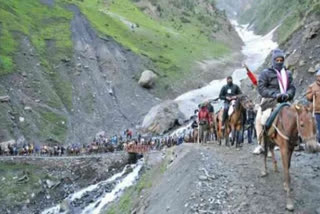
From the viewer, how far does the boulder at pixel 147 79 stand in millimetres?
68750

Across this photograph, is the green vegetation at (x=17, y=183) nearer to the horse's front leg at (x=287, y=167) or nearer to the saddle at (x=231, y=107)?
the saddle at (x=231, y=107)

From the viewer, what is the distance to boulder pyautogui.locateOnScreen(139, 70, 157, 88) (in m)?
68.8

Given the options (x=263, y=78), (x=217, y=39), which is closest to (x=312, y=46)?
(x=263, y=78)

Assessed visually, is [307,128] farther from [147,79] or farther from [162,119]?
[147,79]

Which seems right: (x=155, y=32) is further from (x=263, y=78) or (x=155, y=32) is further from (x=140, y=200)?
(x=263, y=78)

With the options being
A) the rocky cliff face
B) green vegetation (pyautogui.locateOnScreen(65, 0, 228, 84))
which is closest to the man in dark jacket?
the rocky cliff face

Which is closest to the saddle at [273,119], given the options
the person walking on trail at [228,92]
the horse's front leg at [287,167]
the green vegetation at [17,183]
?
the horse's front leg at [287,167]

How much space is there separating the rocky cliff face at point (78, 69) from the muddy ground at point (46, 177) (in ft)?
21.8

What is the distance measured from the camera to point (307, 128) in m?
11.1

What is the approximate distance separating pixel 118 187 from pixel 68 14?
47336 millimetres

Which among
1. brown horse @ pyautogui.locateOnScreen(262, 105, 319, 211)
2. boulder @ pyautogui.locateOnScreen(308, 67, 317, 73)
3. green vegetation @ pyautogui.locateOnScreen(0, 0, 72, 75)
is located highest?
green vegetation @ pyautogui.locateOnScreen(0, 0, 72, 75)

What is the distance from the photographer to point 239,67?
91312 mm

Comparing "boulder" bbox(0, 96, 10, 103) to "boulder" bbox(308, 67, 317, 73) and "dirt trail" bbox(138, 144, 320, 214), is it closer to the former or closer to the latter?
"boulder" bbox(308, 67, 317, 73)

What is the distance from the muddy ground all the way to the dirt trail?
64.2 feet
